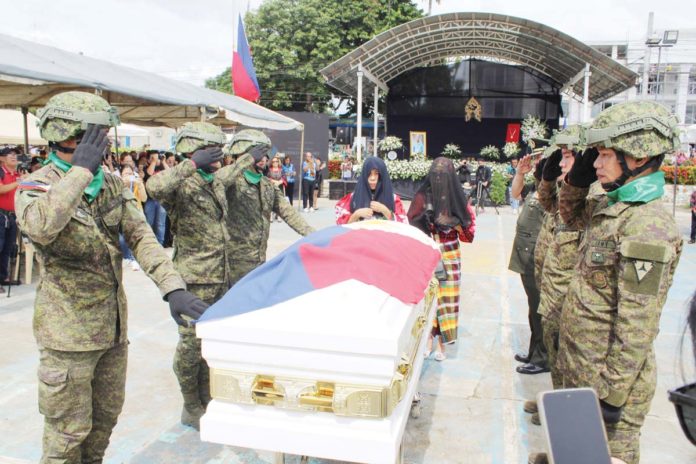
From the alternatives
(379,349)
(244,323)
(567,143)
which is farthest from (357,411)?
(567,143)

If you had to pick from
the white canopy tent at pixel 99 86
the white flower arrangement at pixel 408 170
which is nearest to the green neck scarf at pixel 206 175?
the white canopy tent at pixel 99 86

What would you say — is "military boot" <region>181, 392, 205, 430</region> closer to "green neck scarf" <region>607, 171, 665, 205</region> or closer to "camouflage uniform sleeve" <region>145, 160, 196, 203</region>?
"camouflage uniform sleeve" <region>145, 160, 196, 203</region>

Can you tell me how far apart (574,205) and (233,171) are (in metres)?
2.19

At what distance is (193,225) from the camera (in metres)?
3.39

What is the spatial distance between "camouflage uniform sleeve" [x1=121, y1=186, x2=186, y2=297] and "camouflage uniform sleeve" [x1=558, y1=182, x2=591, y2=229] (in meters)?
1.80

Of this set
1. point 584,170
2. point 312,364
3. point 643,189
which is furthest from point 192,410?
point 643,189

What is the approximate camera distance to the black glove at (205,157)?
10.6 feet

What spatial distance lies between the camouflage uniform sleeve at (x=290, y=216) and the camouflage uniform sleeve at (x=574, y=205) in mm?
1694

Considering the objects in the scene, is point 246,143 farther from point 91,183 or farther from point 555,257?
point 555,257

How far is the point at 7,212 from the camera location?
21.6ft

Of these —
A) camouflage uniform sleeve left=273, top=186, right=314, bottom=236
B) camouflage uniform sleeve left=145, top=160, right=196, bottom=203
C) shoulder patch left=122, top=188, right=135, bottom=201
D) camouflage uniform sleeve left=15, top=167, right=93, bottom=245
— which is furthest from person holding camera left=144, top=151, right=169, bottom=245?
camouflage uniform sleeve left=15, top=167, right=93, bottom=245

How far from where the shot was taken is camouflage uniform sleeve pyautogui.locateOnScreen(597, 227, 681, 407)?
1.97 metres

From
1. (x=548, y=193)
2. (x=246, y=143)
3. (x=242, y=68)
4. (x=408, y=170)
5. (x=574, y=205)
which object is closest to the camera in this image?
(x=574, y=205)

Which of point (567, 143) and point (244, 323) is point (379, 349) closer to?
point (244, 323)
